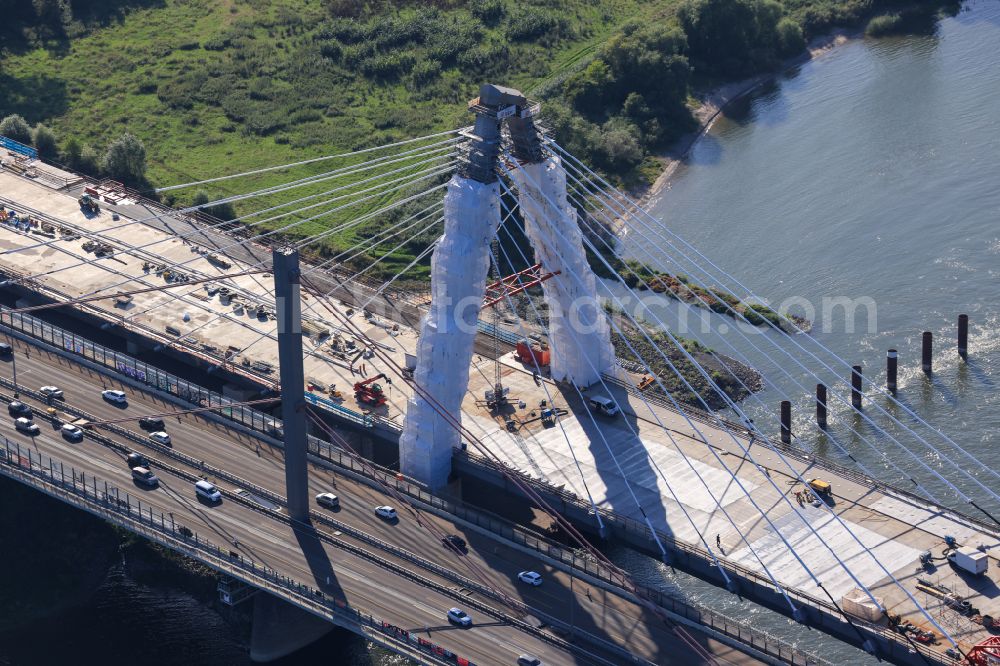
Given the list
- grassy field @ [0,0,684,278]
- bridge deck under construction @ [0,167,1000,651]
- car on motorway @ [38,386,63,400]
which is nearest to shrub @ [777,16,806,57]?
grassy field @ [0,0,684,278]

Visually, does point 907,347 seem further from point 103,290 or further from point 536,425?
point 103,290

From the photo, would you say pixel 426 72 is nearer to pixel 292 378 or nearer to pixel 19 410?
pixel 19 410

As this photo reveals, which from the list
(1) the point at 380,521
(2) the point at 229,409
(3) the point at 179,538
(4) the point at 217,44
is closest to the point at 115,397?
(2) the point at 229,409

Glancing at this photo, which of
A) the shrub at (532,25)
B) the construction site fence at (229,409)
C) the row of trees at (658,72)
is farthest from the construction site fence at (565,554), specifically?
the shrub at (532,25)

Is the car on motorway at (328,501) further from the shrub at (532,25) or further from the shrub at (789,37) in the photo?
the shrub at (789,37)

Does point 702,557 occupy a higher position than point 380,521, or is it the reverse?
point 702,557

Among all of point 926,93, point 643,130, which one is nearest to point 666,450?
point 643,130
